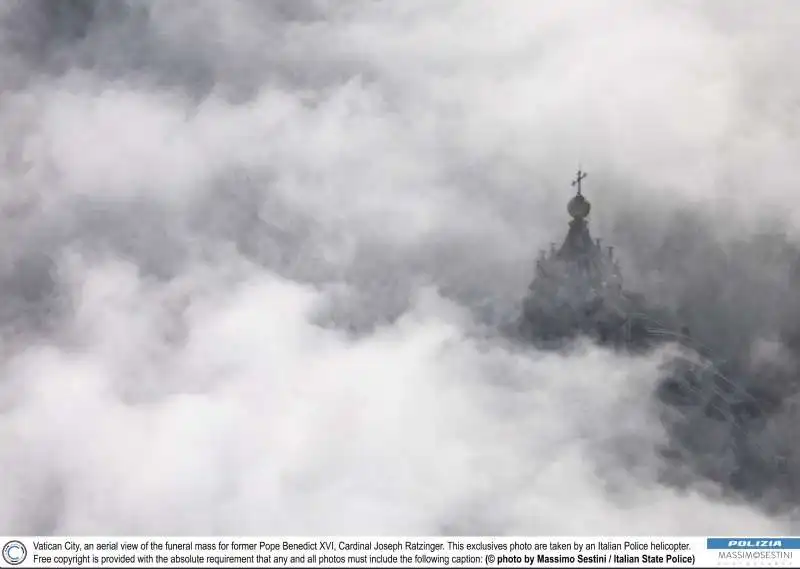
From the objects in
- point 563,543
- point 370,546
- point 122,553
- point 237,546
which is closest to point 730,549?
point 563,543

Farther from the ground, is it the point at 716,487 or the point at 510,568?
the point at 716,487

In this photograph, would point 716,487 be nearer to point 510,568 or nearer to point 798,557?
point 798,557

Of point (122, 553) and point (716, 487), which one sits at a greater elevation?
point (716, 487)

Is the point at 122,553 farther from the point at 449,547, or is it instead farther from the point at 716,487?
the point at 716,487

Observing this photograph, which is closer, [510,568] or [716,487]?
[510,568]

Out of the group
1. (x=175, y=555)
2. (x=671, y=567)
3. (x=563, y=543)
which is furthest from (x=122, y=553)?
(x=671, y=567)

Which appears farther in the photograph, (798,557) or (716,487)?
(716,487)
